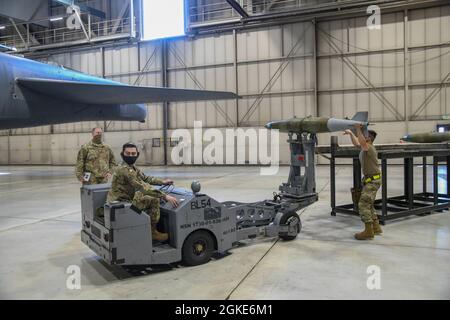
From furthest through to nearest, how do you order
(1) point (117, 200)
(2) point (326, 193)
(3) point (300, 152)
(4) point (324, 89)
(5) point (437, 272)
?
(4) point (324, 89)
(2) point (326, 193)
(3) point (300, 152)
(1) point (117, 200)
(5) point (437, 272)

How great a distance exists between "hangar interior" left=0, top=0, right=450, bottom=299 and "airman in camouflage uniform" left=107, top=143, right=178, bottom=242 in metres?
0.67

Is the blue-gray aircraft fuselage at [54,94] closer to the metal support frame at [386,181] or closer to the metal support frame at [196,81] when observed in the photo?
the metal support frame at [386,181]

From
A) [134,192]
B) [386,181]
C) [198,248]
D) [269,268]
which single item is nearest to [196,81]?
[386,181]

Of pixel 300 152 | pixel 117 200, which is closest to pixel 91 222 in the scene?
pixel 117 200

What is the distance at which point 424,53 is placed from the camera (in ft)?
57.1

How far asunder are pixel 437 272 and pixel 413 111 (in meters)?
15.8

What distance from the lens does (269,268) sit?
411 centimetres

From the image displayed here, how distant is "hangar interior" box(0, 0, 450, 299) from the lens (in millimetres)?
3838

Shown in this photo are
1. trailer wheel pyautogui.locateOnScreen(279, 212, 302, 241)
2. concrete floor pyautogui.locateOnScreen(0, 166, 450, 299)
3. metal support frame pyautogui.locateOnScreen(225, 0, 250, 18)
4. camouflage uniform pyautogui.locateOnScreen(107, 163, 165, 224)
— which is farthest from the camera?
metal support frame pyautogui.locateOnScreen(225, 0, 250, 18)

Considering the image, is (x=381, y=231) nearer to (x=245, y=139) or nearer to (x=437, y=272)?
(x=437, y=272)

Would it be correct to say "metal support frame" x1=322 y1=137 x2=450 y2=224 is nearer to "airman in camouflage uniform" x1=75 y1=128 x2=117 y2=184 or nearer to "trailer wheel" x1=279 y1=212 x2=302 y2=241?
"trailer wheel" x1=279 y1=212 x2=302 y2=241

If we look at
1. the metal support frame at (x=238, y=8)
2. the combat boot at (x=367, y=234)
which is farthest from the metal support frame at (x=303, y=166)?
the metal support frame at (x=238, y=8)

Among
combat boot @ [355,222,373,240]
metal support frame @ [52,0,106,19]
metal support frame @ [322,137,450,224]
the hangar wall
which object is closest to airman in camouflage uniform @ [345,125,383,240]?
combat boot @ [355,222,373,240]

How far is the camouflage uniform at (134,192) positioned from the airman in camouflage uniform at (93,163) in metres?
2.25
